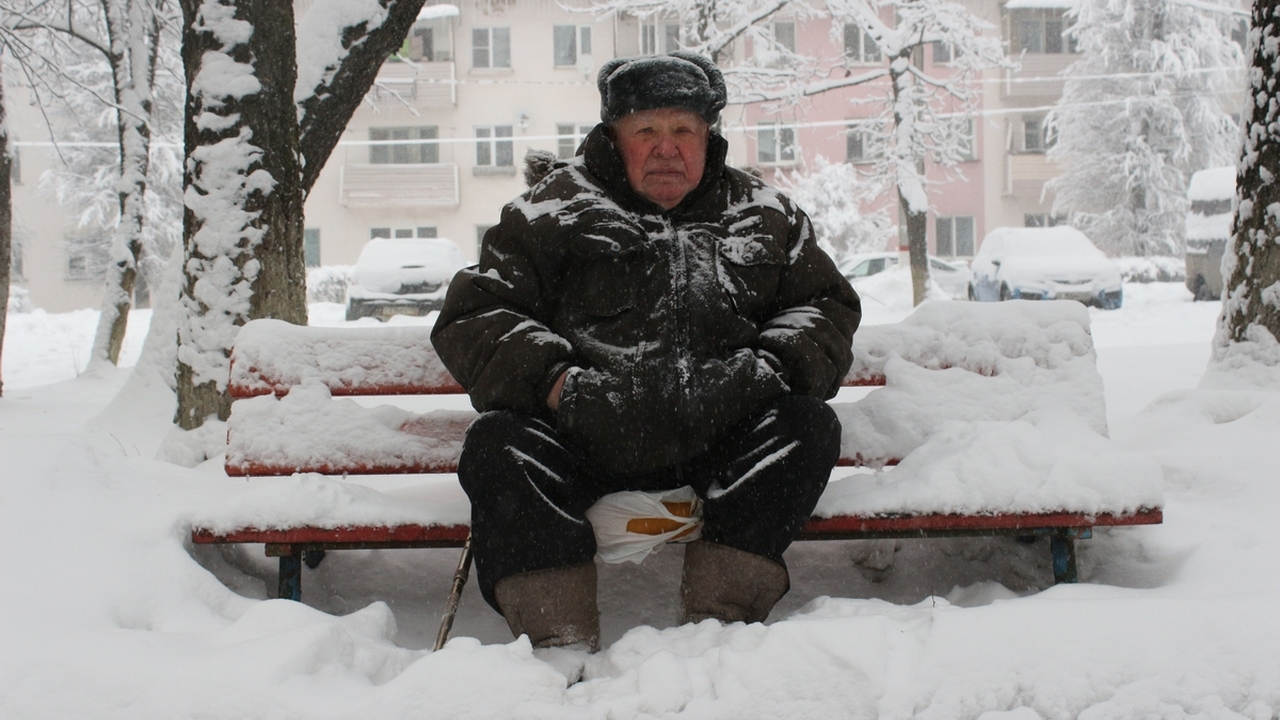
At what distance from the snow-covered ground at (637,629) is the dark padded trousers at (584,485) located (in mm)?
227

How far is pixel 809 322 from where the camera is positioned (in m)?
2.74

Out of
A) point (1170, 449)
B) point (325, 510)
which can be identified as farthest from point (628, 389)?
point (1170, 449)

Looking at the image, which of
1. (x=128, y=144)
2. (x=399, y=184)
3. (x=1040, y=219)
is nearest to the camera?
(x=128, y=144)

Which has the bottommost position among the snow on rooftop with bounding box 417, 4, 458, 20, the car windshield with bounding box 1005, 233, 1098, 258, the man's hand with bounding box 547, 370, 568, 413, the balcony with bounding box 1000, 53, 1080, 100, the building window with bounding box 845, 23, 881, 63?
the man's hand with bounding box 547, 370, 568, 413

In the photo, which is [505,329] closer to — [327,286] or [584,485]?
[584,485]

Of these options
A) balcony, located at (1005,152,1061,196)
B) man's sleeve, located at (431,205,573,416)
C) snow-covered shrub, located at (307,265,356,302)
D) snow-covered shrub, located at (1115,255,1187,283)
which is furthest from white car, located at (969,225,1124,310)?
snow-covered shrub, located at (307,265,356,302)

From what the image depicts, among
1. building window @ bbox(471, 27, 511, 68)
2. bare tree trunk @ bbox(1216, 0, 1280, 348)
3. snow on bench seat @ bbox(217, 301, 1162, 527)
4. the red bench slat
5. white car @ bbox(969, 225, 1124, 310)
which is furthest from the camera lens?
building window @ bbox(471, 27, 511, 68)

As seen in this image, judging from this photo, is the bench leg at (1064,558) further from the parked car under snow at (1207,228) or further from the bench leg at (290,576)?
the parked car under snow at (1207,228)

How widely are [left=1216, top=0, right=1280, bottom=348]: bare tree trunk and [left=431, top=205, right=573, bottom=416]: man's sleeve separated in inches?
137

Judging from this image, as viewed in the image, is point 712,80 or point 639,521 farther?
point 712,80

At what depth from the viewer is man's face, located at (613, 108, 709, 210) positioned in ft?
9.12

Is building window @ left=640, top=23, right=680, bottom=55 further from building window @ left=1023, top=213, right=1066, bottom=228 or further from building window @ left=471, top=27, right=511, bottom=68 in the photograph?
building window @ left=1023, top=213, right=1066, bottom=228

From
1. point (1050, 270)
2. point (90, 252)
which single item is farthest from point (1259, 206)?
point (90, 252)

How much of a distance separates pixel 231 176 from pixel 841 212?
24.4m
